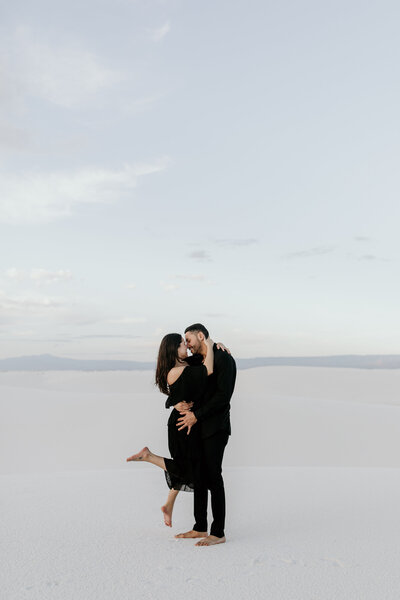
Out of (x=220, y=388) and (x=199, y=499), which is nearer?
(x=220, y=388)

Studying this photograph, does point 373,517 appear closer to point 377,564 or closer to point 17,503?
point 377,564

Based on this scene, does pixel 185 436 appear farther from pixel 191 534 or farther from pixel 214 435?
pixel 191 534

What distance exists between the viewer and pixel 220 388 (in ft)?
13.9

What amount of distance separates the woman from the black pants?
65 millimetres

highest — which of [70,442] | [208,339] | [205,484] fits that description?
[208,339]

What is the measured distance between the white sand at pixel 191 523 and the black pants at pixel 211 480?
0.24 meters

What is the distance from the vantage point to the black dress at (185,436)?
4.23 meters

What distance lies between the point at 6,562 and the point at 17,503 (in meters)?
1.69

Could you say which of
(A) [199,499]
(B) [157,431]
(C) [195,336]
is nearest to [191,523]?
(A) [199,499]

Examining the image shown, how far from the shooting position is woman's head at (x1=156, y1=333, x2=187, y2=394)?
4262 millimetres

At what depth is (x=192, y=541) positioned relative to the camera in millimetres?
4273

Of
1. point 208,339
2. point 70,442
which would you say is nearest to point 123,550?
point 208,339

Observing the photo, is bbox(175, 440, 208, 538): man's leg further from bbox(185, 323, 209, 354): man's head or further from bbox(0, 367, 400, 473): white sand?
bbox(0, 367, 400, 473): white sand

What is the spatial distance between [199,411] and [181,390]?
20 centimetres
